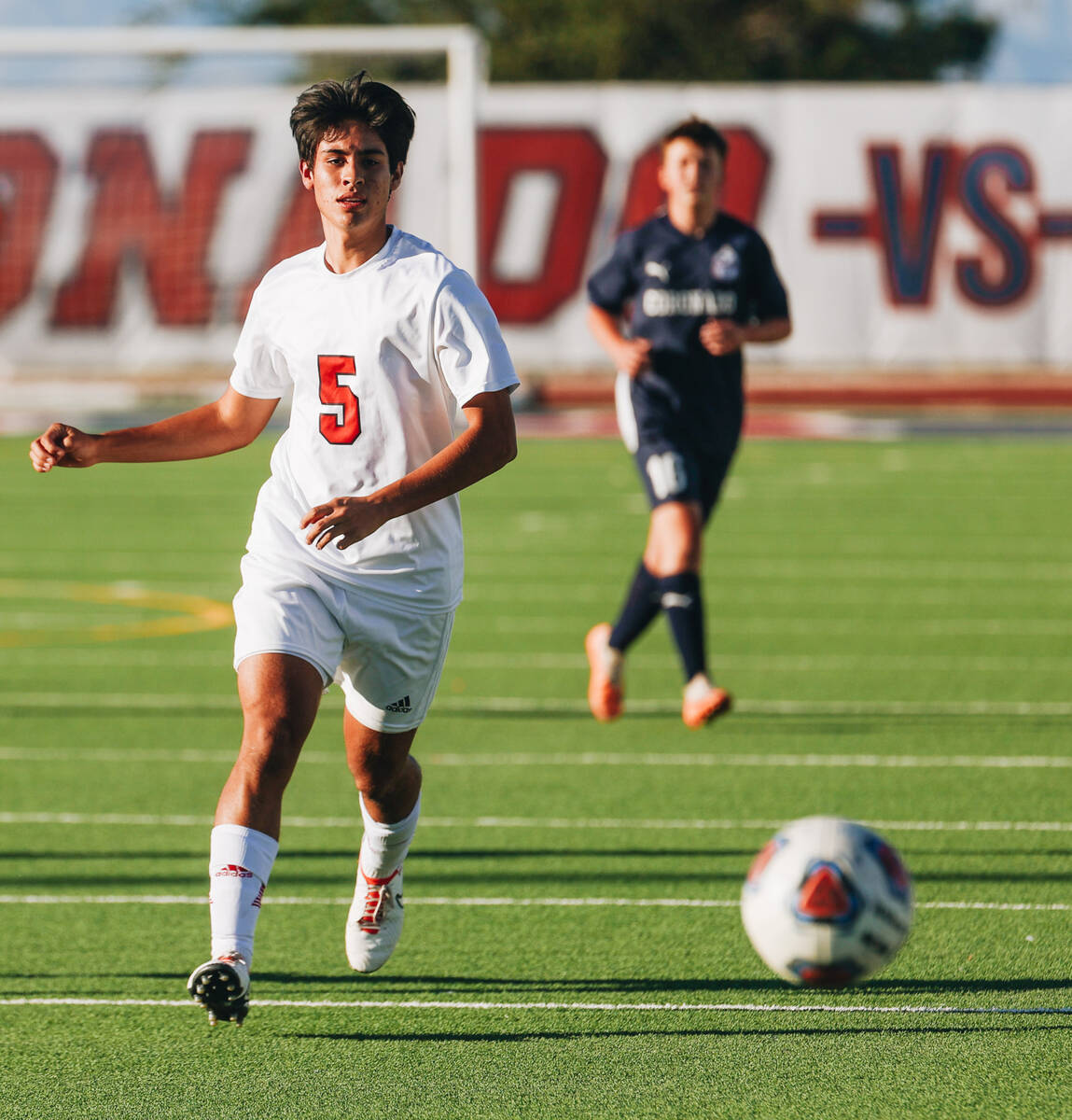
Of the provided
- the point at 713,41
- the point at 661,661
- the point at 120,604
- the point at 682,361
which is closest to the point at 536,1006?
the point at 682,361

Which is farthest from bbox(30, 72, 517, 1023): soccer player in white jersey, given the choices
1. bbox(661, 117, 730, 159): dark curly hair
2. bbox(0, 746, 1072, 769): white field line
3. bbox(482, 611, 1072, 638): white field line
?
bbox(482, 611, 1072, 638): white field line

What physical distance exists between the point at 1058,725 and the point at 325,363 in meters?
5.13

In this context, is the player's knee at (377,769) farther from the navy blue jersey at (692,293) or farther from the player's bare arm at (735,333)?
the navy blue jersey at (692,293)

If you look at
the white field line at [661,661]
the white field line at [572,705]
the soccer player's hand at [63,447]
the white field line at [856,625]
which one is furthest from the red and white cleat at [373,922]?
the white field line at [856,625]

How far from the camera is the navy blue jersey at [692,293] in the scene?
27.9 ft

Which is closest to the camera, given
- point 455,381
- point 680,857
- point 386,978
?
point 455,381

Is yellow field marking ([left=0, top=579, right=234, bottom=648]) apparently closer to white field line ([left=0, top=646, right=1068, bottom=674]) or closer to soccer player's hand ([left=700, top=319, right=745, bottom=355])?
white field line ([left=0, top=646, right=1068, bottom=674])

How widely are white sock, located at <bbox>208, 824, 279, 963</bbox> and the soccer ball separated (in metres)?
1.11

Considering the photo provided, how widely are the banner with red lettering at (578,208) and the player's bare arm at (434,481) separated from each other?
80.8 feet

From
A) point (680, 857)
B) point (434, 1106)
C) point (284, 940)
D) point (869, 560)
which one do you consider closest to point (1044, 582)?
point (869, 560)

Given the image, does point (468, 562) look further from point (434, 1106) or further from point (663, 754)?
point (434, 1106)

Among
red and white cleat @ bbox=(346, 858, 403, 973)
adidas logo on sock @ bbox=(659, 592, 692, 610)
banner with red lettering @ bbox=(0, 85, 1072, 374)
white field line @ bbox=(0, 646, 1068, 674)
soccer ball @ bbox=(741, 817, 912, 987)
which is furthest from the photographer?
banner with red lettering @ bbox=(0, 85, 1072, 374)

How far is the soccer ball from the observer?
14.3 ft

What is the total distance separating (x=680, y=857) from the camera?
664 centimetres
